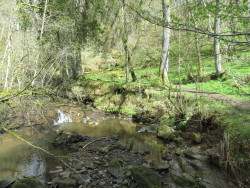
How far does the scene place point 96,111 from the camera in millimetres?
12789

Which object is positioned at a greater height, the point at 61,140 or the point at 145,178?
the point at 61,140

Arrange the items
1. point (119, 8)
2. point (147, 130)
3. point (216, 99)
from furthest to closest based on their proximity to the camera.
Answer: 1. point (119, 8)
2. point (147, 130)
3. point (216, 99)

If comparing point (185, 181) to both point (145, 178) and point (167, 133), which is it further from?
point (167, 133)

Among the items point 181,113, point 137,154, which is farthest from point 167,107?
point 137,154

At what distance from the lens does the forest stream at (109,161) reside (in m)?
4.79

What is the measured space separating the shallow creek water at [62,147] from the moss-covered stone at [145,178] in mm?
1414

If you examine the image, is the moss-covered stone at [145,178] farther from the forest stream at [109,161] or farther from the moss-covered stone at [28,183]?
the moss-covered stone at [28,183]

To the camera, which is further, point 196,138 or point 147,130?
point 147,130

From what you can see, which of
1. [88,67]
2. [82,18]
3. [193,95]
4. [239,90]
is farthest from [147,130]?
[88,67]

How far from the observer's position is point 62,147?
7.18 m

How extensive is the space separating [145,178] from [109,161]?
71.1 inches

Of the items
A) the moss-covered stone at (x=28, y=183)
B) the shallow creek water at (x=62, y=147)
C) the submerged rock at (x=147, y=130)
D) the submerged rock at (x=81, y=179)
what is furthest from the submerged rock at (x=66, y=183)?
the submerged rock at (x=147, y=130)

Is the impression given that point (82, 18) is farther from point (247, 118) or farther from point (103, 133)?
point (247, 118)

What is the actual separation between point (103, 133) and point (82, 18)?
35.5 feet
